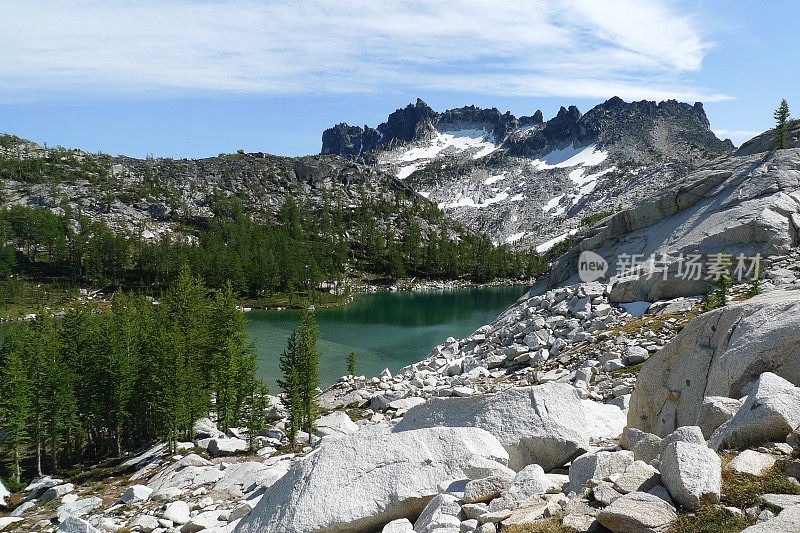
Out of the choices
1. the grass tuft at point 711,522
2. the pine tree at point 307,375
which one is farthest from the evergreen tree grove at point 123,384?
the grass tuft at point 711,522

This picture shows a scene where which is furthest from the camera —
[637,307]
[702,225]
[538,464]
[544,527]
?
[702,225]

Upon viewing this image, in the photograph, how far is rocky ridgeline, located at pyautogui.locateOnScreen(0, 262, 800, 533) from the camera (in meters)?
6.49

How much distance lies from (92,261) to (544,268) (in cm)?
15649

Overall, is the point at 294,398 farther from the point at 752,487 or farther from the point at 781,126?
the point at 781,126

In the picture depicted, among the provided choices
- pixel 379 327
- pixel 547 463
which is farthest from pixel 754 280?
pixel 379 327

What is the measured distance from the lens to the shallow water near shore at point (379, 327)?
57219 millimetres

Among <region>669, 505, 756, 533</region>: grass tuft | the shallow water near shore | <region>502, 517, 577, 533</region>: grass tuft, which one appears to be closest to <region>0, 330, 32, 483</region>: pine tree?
the shallow water near shore

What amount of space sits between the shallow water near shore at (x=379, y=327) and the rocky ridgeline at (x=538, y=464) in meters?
31.2

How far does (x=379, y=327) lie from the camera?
84062 millimetres

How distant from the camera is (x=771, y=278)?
115ft

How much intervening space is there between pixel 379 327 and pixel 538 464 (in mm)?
73914

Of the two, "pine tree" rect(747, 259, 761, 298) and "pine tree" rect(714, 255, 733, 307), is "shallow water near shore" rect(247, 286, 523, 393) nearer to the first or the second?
"pine tree" rect(714, 255, 733, 307)

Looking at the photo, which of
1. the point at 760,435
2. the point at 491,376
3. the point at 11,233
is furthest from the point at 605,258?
the point at 11,233

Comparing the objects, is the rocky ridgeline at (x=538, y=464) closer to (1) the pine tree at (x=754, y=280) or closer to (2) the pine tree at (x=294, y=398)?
(2) the pine tree at (x=294, y=398)
